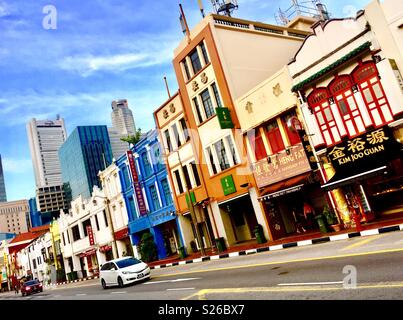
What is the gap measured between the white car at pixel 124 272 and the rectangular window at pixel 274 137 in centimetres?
1001

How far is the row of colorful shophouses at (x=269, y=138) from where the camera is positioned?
51.6 ft

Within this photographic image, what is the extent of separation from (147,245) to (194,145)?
11082mm

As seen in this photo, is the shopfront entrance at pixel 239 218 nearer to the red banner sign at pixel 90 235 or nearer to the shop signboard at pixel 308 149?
the shop signboard at pixel 308 149

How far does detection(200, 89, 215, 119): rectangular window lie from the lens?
2540 cm

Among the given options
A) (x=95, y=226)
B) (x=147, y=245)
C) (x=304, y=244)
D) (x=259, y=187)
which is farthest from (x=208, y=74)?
(x=95, y=226)

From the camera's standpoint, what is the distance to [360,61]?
16016mm

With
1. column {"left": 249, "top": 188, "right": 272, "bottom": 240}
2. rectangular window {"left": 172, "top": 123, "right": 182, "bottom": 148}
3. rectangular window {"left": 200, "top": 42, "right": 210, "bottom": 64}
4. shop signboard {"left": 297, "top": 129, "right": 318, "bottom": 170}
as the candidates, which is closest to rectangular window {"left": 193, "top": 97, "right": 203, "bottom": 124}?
rectangular window {"left": 200, "top": 42, "right": 210, "bottom": 64}

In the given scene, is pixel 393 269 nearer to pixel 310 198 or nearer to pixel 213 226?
pixel 310 198

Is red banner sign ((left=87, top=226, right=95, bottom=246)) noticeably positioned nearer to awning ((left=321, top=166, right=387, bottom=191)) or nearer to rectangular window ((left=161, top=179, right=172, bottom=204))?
rectangular window ((left=161, top=179, right=172, bottom=204))

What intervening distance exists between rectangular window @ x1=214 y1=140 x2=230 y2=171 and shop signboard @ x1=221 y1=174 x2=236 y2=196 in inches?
35.2

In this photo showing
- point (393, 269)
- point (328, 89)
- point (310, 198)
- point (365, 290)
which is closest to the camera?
point (365, 290)

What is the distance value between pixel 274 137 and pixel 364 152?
236 inches
